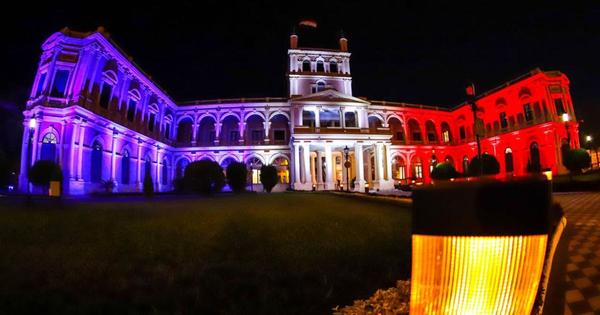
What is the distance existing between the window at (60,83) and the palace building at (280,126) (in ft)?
0.27

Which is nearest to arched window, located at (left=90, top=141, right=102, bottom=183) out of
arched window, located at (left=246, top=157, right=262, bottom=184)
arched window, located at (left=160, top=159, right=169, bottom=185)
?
arched window, located at (left=160, top=159, right=169, bottom=185)

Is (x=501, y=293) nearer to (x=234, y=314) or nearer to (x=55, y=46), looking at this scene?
(x=234, y=314)

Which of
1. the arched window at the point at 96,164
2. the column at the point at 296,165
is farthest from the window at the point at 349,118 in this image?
the arched window at the point at 96,164

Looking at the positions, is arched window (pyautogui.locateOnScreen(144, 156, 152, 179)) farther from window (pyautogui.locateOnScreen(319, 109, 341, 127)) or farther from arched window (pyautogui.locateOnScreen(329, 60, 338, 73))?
arched window (pyautogui.locateOnScreen(329, 60, 338, 73))

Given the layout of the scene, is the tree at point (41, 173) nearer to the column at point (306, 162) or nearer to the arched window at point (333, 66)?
the column at point (306, 162)

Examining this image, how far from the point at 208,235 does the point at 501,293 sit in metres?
4.94

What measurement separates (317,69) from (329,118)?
660cm

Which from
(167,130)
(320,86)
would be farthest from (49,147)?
(320,86)

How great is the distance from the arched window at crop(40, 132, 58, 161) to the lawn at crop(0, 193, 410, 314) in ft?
56.6

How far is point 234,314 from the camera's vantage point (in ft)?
8.82

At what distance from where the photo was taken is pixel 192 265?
3.88 metres

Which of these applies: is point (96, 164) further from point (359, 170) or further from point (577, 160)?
point (577, 160)

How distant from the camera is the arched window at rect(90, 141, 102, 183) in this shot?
22266mm

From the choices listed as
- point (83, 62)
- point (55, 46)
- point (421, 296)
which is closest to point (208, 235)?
point (421, 296)
